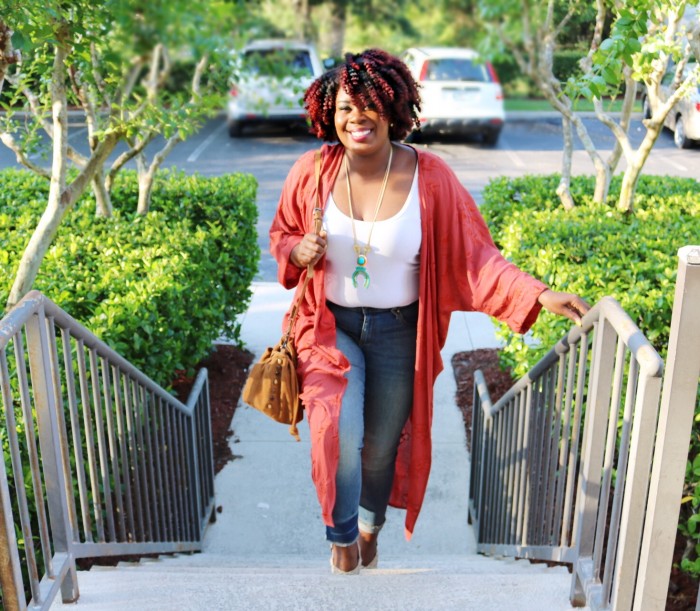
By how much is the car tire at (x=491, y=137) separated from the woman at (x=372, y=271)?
11935 millimetres

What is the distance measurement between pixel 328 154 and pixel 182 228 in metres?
2.52

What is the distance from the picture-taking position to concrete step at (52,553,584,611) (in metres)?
2.62

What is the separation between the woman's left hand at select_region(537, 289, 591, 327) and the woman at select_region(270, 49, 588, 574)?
105mm

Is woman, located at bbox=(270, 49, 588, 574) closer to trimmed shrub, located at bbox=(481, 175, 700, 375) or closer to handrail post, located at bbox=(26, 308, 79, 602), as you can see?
handrail post, located at bbox=(26, 308, 79, 602)

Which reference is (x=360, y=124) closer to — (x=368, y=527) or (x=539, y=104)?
(x=368, y=527)

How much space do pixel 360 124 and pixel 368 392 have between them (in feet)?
3.08

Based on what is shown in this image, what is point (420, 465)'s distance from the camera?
3.27 metres

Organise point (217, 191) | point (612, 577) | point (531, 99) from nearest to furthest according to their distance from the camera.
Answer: point (612, 577) → point (217, 191) → point (531, 99)

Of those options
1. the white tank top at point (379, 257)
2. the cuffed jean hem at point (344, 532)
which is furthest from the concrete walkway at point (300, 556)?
the white tank top at point (379, 257)

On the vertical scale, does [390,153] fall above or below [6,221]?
above

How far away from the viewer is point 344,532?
3.12 m

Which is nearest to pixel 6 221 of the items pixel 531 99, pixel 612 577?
pixel 612 577

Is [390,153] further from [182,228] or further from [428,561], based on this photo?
[182,228]

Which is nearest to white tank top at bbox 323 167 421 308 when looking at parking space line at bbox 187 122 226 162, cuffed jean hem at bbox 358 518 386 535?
cuffed jean hem at bbox 358 518 386 535
